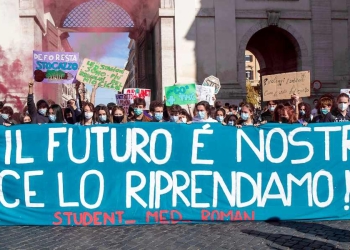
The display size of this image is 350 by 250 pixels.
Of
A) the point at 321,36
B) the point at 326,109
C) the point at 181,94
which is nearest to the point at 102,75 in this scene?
the point at 181,94

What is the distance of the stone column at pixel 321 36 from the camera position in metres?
21.3

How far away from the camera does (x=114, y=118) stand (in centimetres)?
860

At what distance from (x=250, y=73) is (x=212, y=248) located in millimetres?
65112

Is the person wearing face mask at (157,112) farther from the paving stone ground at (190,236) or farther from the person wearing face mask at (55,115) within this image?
the paving stone ground at (190,236)

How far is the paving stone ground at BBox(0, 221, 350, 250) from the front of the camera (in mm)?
6109

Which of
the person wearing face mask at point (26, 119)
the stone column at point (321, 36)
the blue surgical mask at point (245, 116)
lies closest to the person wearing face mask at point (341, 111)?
the blue surgical mask at point (245, 116)

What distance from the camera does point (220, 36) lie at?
20625mm

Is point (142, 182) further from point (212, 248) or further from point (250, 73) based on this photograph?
point (250, 73)

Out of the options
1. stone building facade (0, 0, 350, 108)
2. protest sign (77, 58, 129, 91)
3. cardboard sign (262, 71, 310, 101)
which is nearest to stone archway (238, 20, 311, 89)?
stone building facade (0, 0, 350, 108)

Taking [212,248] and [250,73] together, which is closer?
[212,248]

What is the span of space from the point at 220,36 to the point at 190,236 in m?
14.9

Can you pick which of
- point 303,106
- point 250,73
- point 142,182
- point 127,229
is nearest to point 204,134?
point 142,182

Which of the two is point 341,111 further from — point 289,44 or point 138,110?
point 289,44

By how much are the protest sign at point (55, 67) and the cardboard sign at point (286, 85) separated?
4879 millimetres
